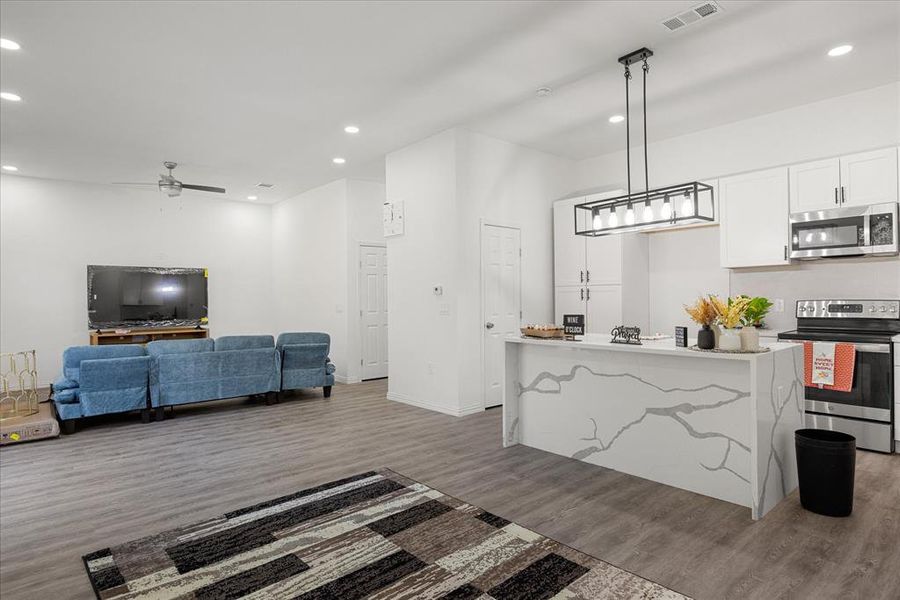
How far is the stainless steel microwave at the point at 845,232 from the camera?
4027mm

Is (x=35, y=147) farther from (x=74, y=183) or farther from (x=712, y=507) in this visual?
(x=712, y=507)

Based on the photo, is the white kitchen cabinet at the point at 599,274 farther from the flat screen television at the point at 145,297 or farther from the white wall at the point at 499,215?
the flat screen television at the point at 145,297

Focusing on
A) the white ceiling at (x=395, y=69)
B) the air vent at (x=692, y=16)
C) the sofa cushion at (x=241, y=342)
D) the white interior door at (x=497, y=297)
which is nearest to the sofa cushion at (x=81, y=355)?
the sofa cushion at (x=241, y=342)

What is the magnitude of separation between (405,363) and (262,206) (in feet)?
17.4

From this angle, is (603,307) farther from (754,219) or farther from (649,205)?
(649,205)

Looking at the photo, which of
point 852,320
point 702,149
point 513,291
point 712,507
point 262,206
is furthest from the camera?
point 262,206

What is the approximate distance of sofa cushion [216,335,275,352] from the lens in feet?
19.2

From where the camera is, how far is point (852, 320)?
4.30 m

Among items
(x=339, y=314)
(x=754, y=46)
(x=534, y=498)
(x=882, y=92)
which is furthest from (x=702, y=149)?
(x=339, y=314)

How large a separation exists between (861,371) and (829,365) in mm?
208

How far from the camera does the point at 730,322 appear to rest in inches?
117

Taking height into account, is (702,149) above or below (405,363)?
above

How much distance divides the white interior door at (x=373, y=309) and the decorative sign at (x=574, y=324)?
4.44m

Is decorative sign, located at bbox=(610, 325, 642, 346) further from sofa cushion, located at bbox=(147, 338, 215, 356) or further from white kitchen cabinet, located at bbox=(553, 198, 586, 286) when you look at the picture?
sofa cushion, located at bbox=(147, 338, 215, 356)
